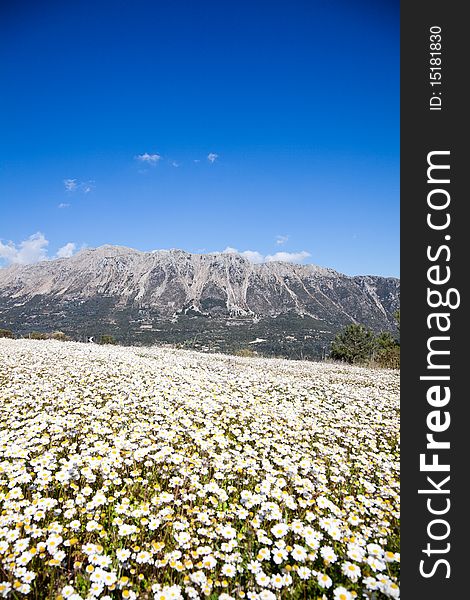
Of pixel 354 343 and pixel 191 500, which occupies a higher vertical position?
pixel 354 343

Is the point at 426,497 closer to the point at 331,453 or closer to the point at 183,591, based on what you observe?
the point at 183,591

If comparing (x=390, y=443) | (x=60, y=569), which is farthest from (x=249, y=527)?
(x=390, y=443)

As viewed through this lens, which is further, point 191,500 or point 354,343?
point 354,343

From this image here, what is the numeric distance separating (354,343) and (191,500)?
42941mm

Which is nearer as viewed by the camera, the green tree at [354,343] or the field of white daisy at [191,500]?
the field of white daisy at [191,500]

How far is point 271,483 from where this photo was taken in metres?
4.84

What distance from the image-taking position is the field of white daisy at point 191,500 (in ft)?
10.1

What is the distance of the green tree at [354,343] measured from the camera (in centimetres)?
4269

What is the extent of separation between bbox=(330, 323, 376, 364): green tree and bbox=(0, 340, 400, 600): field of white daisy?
35.4 metres

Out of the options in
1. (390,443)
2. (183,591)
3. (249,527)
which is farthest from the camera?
(390,443)

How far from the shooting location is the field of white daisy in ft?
10.1

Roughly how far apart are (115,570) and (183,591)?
2.04 feet

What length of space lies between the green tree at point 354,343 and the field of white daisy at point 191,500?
3541 cm

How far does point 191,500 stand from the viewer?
14.4ft
